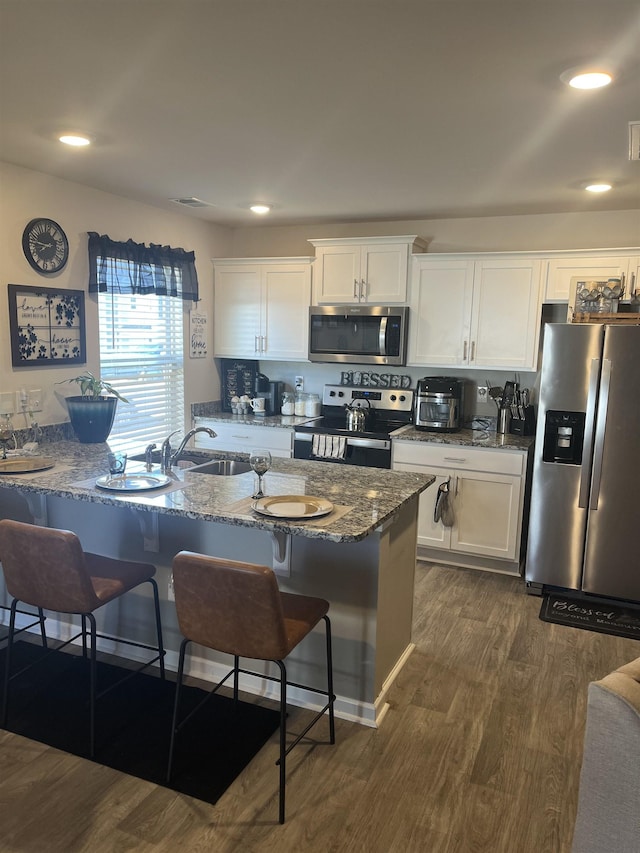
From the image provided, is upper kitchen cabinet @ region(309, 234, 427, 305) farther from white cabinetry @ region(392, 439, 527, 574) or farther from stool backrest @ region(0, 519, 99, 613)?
stool backrest @ region(0, 519, 99, 613)

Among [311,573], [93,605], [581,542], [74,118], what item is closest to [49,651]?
[93,605]

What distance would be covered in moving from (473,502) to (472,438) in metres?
0.44

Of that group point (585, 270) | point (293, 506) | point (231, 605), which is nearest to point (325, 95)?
point (293, 506)

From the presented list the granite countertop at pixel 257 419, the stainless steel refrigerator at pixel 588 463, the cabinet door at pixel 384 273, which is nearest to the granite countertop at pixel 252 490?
the stainless steel refrigerator at pixel 588 463

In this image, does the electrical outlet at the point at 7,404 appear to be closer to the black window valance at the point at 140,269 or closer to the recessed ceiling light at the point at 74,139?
the black window valance at the point at 140,269

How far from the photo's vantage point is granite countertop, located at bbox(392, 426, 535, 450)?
4.17 m

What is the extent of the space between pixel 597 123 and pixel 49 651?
3.38 meters

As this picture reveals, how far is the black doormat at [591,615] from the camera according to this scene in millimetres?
3533

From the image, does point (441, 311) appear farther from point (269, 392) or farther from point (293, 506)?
point (293, 506)

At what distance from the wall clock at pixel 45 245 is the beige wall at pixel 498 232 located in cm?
194

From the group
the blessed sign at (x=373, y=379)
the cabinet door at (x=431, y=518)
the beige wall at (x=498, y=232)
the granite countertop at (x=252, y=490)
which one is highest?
the beige wall at (x=498, y=232)

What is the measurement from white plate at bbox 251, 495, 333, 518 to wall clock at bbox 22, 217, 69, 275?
7.20 feet

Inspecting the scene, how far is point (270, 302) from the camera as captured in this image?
5.12 metres

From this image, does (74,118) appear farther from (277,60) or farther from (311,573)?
(311,573)
